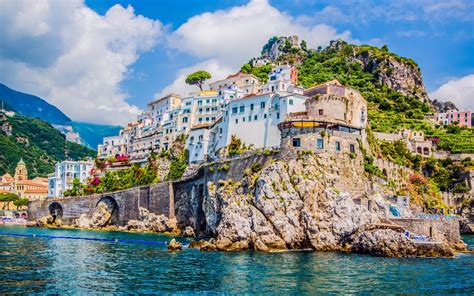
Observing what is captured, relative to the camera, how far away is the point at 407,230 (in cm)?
4384

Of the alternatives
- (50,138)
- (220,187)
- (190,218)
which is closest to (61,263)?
(220,187)

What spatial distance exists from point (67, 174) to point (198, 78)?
118 feet

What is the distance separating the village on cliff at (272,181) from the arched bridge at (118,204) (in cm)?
18

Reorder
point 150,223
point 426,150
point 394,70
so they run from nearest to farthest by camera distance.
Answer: point 150,223
point 426,150
point 394,70

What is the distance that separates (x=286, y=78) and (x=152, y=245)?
40.7 m

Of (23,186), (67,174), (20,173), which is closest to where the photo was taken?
(67,174)

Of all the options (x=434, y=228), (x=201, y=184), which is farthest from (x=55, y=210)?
(x=434, y=228)

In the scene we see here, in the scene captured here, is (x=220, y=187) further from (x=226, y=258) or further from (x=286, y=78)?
(x=286, y=78)

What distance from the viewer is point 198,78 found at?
101000 mm

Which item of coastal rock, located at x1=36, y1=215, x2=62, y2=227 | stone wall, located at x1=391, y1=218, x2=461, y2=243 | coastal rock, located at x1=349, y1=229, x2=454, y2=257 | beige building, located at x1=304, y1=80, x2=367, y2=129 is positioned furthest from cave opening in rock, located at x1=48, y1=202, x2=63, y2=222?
stone wall, located at x1=391, y1=218, x2=461, y2=243

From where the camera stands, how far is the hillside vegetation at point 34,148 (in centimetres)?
15446

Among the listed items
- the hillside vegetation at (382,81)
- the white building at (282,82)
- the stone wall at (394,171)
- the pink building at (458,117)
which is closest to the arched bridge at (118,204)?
the white building at (282,82)

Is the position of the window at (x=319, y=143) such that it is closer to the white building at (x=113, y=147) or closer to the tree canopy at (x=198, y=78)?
the tree canopy at (x=198, y=78)

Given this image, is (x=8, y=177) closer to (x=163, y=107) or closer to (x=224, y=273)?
(x=163, y=107)
